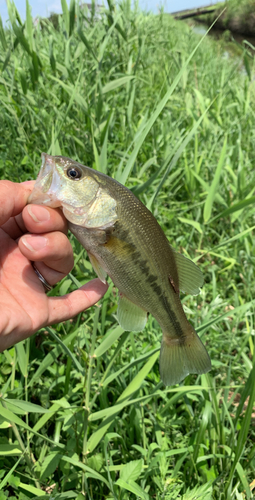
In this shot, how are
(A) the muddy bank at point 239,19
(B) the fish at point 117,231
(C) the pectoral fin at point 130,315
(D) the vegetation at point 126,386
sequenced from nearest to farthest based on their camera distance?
(B) the fish at point 117,231 → (C) the pectoral fin at point 130,315 → (D) the vegetation at point 126,386 → (A) the muddy bank at point 239,19

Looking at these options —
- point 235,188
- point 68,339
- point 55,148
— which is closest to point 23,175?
point 55,148

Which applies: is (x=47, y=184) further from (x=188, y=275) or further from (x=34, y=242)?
(x=188, y=275)

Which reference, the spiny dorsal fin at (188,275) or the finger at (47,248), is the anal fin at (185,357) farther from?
the finger at (47,248)

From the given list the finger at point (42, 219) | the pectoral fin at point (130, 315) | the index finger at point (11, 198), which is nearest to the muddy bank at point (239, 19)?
the index finger at point (11, 198)

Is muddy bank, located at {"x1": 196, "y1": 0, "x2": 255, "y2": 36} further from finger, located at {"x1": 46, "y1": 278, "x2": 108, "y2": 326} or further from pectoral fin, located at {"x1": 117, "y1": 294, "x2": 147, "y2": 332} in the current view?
pectoral fin, located at {"x1": 117, "y1": 294, "x2": 147, "y2": 332}

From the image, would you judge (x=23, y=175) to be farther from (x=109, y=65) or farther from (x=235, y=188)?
(x=235, y=188)

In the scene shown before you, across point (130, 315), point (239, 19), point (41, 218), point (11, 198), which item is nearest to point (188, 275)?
point (130, 315)

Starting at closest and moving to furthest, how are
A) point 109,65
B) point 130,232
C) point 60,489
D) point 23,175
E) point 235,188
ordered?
point 130,232, point 60,489, point 23,175, point 235,188, point 109,65
